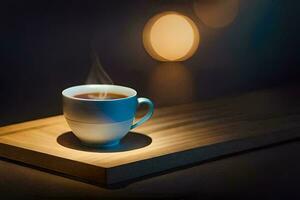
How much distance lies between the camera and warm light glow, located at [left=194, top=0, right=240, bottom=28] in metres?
1.40

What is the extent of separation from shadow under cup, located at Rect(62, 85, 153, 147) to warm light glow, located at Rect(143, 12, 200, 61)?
1.29ft

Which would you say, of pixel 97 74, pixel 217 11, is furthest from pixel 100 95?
pixel 217 11

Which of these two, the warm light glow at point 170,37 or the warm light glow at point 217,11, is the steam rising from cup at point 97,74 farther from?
the warm light glow at point 217,11

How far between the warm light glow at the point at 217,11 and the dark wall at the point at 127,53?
0.05ft

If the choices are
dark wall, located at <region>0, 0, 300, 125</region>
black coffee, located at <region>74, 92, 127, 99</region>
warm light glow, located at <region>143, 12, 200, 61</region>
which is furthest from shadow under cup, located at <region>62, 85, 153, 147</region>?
warm light glow, located at <region>143, 12, 200, 61</region>

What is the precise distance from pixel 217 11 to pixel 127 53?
0.25 metres

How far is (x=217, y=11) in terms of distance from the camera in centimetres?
142

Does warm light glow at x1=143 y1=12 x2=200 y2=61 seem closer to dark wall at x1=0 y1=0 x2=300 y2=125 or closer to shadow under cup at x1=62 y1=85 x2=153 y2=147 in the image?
dark wall at x1=0 y1=0 x2=300 y2=125

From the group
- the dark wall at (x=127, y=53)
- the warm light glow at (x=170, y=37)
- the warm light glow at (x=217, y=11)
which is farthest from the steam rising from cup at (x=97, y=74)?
the warm light glow at (x=217, y=11)

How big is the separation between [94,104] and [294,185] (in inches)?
12.6

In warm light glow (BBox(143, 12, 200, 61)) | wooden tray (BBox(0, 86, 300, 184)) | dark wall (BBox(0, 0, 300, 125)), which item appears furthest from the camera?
warm light glow (BBox(143, 12, 200, 61))

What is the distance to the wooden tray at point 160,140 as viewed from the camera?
2.97 ft

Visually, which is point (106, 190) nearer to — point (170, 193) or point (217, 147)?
point (170, 193)

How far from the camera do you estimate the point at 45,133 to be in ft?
3.43
